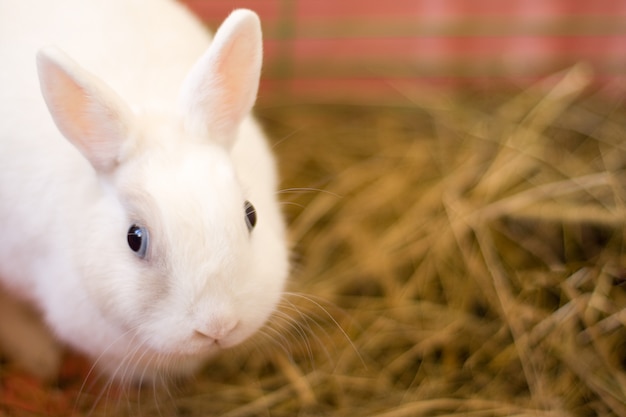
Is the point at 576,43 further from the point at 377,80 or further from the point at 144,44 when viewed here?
the point at 144,44

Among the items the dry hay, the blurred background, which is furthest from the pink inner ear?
the blurred background

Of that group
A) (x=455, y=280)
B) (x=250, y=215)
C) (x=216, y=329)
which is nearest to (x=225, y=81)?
(x=250, y=215)

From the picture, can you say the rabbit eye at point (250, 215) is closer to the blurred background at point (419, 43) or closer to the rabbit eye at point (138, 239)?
the rabbit eye at point (138, 239)

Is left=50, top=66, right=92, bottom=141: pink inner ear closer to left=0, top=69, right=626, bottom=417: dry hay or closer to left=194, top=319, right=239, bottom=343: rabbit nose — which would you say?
left=194, top=319, right=239, bottom=343: rabbit nose

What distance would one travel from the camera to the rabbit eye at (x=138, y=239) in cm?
137

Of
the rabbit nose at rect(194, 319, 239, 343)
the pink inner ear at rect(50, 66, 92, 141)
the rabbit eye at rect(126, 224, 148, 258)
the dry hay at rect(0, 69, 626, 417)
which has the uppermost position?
the pink inner ear at rect(50, 66, 92, 141)

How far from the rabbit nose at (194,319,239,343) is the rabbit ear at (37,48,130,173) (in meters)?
0.38

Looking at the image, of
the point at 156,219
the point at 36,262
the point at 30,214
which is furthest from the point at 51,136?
the point at 156,219

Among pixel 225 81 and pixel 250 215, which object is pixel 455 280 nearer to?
pixel 250 215

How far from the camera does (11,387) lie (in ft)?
6.28

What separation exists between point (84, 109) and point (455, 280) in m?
1.18

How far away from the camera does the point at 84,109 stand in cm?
137

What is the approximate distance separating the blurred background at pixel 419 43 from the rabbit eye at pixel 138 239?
1578mm

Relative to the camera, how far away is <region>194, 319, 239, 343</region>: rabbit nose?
1.33 metres
